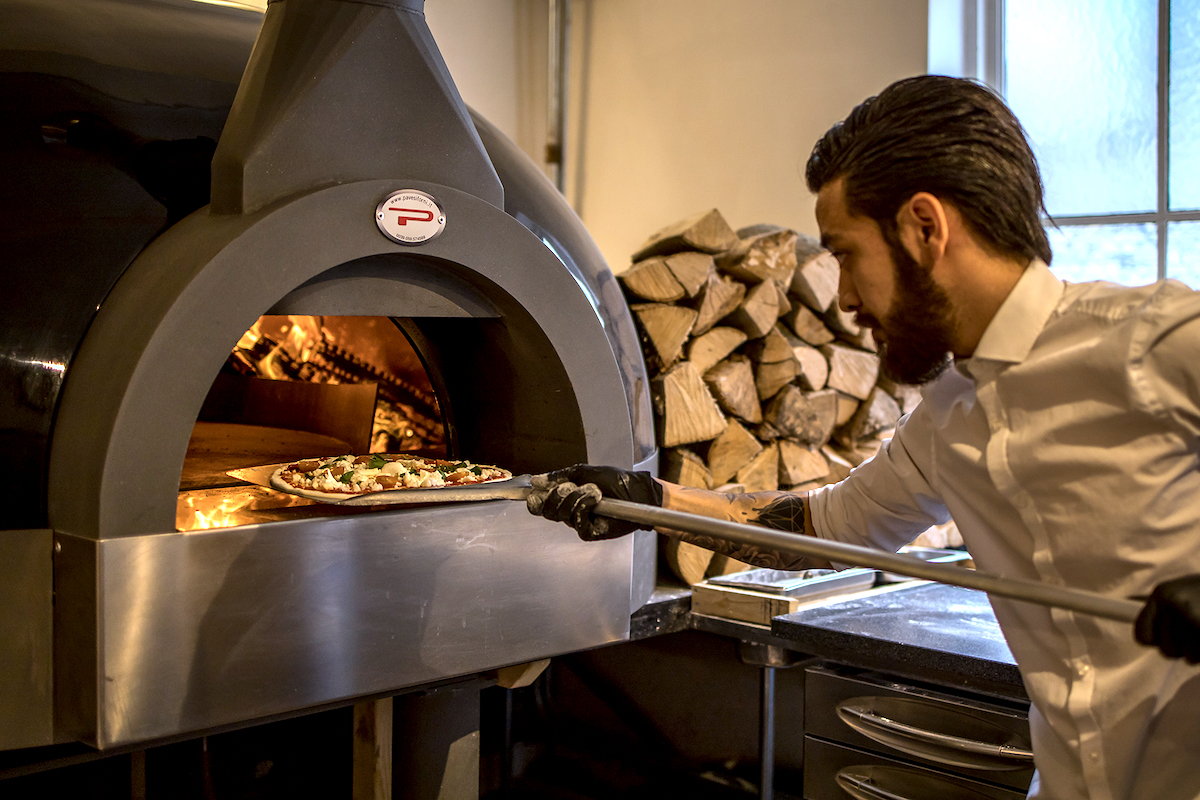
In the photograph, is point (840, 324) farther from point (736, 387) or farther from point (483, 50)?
point (483, 50)

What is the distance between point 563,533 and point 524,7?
8.38ft

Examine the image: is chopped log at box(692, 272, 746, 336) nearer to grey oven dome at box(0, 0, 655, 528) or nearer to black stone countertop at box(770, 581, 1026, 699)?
black stone countertop at box(770, 581, 1026, 699)

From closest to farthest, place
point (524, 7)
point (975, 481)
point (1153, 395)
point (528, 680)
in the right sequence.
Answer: point (1153, 395) < point (975, 481) < point (528, 680) < point (524, 7)

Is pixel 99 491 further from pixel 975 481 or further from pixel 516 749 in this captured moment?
pixel 516 749

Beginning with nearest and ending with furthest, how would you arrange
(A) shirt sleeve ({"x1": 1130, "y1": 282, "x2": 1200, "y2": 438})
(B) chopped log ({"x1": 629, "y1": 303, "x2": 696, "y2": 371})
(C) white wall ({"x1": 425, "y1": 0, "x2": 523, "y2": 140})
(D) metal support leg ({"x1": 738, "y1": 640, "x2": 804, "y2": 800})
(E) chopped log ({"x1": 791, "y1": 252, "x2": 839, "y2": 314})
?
(A) shirt sleeve ({"x1": 1130, "y1": 282, "x2": 1200, "y2": 438})
(D) metal support leg ({"x1": 738, "y1": 640, "x2": 804, "y2": 800})
(B) chopped log ({"x1": 629, "y1": 303, "x2": 696, "y2": 371})
(E) chopped log ({"x1": 791, "y1": 252, "x2": 839, "y2": 314})
(C) white wall ({"x1": 425, "y1": 0, "x2": 523, "y2": 140})

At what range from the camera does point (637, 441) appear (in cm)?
198

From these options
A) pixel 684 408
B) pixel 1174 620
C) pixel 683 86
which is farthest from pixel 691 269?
pixel 1174 620

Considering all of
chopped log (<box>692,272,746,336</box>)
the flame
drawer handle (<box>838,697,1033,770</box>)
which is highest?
chopped log (<box>692,272,746,336</box>)

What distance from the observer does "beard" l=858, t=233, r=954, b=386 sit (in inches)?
44.2

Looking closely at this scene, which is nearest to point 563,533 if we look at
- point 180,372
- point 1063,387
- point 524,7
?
point 180,372

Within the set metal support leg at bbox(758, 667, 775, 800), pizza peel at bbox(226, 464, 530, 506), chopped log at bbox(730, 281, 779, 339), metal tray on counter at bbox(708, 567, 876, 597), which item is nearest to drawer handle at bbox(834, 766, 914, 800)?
metal support leg at bbox(758, 667, 775, 800)

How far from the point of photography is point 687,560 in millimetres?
2178

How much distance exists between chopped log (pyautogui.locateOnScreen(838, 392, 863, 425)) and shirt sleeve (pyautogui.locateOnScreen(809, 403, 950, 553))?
1161 millimetres

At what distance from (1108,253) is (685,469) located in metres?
1.51
